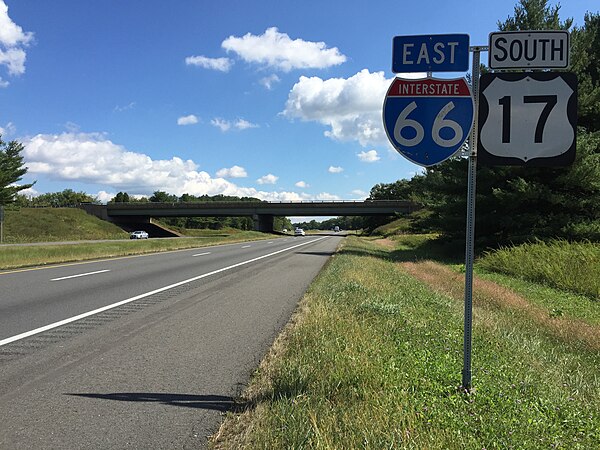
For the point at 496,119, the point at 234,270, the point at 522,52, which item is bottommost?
the point at 234,270

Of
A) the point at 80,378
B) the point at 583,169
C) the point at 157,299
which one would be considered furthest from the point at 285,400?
the point at 583,169

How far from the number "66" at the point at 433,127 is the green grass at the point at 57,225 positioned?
61401 millimetres

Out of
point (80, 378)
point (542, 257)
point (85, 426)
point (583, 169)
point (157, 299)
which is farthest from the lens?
point (583, 169)

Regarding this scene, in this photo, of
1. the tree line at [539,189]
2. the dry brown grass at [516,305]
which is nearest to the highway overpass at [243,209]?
the tree line at [539,189]

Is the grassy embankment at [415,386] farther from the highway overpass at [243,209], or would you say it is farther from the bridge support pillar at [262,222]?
the bridge support pillar at [262,222]

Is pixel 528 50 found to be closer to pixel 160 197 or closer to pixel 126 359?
pixel 126 359

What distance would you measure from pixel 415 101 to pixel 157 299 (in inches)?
304

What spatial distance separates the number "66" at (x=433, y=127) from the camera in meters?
3.54

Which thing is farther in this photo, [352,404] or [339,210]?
[339,210]

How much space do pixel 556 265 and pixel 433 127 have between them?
13507 millimetres

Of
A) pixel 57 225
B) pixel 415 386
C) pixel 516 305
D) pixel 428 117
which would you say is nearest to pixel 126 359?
pixel 415 386

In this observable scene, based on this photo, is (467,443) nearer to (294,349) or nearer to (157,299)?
(294,349)

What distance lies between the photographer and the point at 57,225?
68125mm

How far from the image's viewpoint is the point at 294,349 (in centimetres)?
523
